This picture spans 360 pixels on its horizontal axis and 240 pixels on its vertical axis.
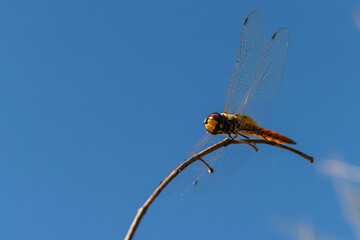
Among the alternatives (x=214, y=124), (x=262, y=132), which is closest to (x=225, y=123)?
(x=214, y=124)

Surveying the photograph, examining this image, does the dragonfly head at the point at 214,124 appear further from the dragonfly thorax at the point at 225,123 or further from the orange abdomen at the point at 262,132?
the orange abdomen at the point at 262,132

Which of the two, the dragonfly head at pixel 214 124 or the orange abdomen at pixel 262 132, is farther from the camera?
the orange abdomen at pixel 262 132

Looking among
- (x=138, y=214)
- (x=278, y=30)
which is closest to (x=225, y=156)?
(x=278, y=30)

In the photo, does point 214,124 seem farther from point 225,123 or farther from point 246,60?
point 246,60

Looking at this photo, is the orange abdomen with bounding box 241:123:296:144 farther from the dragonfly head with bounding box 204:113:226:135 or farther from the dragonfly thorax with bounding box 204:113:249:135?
the dragonfly head with bounding box 204:113:226:135

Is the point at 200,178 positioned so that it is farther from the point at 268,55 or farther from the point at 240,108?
the point at 268,55
